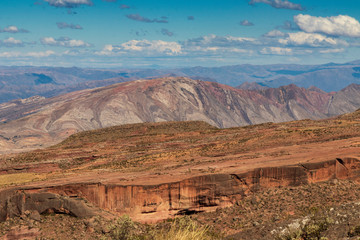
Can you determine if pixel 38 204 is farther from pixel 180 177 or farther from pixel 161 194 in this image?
pixel 180 177

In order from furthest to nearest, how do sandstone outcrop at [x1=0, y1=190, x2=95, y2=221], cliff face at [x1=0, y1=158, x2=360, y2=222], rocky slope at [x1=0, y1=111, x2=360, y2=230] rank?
1. cliff face at [x1=0, y1=158, x2=360, y2=222]
2. rocky slope at [x1=0, y1=111, x2=360, y2=230]
3. sandstone outcrop at [x1=0, y1=190, x2=95, y2=221]

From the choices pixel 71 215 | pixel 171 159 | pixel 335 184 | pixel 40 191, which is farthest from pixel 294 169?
pixel 40 191

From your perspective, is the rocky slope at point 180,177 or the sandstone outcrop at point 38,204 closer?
the sandstone outcrop at point 38,204

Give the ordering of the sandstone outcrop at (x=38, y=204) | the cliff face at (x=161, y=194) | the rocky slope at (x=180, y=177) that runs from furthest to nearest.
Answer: the cliff face at (x=161, y=194) → the rocky slope at (x=180, y=177) → the sandstone outcrop at (x=38, y=204)

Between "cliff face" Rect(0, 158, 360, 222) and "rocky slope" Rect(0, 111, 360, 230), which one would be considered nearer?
"rocky slope" Rect(0, 111, 360, 230)

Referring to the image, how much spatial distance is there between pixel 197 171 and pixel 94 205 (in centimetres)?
906

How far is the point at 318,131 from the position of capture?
4562 cm

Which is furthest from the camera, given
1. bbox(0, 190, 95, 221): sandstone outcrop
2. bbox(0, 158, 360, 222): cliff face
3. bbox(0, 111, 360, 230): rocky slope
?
bbox(0, 158, 360, 222): cliff face

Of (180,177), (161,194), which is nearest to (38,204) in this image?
(161,194)

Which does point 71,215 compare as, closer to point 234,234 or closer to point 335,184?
point 234,234

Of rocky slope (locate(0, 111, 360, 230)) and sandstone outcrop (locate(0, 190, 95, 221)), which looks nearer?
sandstone outcrop (locate(0, 190, 95, 221))

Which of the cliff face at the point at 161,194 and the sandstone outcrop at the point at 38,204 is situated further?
the cliff face at the point at 161,194

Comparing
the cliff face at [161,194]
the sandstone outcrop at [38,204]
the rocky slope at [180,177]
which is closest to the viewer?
the sandstone outcrop at [38,204]

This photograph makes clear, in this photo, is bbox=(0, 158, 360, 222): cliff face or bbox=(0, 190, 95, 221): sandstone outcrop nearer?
bbox=(0, 190, 95, 221): sandstone outcrop
